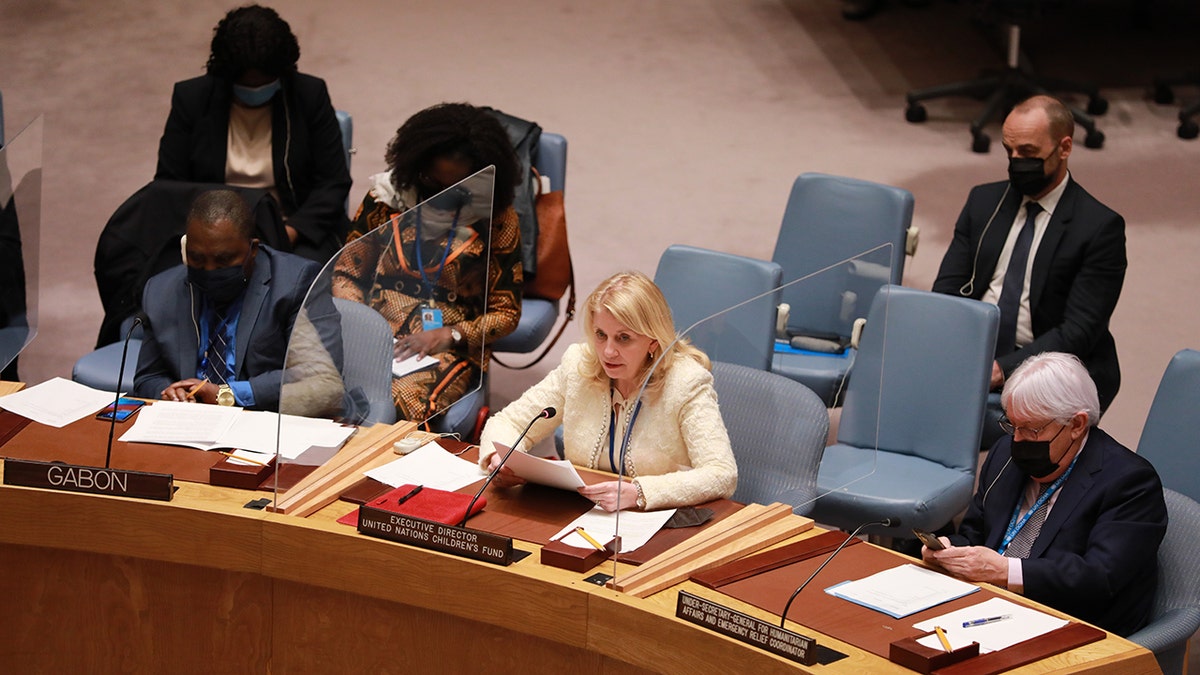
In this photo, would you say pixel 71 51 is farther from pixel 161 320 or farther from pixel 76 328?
pixel 161 320

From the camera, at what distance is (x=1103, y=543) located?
2881 millimetres

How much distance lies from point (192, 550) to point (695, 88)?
5.85 meters

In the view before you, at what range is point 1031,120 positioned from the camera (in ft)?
13.9

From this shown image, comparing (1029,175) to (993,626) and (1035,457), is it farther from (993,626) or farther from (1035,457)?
(993,626)

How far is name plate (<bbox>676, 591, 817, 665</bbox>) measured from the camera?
95.8 inches

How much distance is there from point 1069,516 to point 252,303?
2.14 metres

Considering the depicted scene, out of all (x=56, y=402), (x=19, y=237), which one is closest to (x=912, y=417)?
(x=56, y=402)

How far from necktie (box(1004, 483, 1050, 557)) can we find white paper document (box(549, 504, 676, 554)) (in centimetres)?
76

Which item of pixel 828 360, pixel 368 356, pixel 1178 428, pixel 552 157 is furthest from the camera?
pixel 552 157

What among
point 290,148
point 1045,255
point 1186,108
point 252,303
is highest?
point 1186,108

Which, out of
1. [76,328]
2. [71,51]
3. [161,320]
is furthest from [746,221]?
[71,51]

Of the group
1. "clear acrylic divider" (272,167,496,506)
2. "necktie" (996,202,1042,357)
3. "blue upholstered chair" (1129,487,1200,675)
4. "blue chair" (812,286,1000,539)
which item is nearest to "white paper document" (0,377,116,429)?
"clear acrylic divider" (272,167,496,506)

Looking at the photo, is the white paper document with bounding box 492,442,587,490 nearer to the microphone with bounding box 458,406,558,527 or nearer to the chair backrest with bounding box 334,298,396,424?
the microphone with bounding box 458,406,558,527

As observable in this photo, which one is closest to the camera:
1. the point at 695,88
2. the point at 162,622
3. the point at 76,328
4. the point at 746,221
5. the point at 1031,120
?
the point at 162,622
